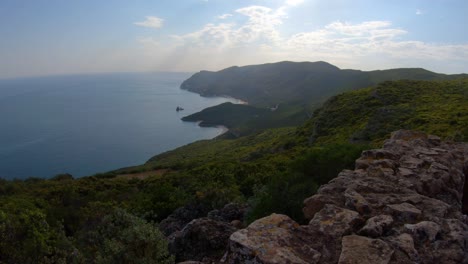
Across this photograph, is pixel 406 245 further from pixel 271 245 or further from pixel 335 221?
pixel 271 245

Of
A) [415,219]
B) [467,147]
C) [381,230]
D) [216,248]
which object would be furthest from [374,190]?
[467,147]

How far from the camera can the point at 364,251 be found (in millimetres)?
7098

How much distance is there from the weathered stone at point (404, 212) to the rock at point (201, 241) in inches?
223

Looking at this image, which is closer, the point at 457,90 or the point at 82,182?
the point at 82,182

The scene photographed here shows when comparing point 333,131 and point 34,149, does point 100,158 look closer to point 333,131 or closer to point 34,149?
point 34,149

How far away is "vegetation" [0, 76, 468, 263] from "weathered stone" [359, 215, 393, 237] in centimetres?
296

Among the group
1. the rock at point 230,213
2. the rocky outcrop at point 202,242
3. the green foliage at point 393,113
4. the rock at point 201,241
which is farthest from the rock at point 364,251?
the green foliage at point 393,113

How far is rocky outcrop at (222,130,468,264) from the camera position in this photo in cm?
705

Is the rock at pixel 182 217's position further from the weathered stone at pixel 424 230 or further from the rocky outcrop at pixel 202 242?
the weathered stone at pixel 424 230

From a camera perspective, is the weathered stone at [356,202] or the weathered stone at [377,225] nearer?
the weathered stone at [377,225]

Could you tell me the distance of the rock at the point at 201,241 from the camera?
451 inches

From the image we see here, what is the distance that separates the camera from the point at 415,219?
348 inches

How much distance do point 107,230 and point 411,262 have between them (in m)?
10.1

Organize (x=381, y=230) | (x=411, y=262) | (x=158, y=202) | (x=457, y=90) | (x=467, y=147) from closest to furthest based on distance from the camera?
(x=411, y=262) → (x=381, y=230) → (x=467, y=147) → (x=158, y=202) → (x=457, y=90)
